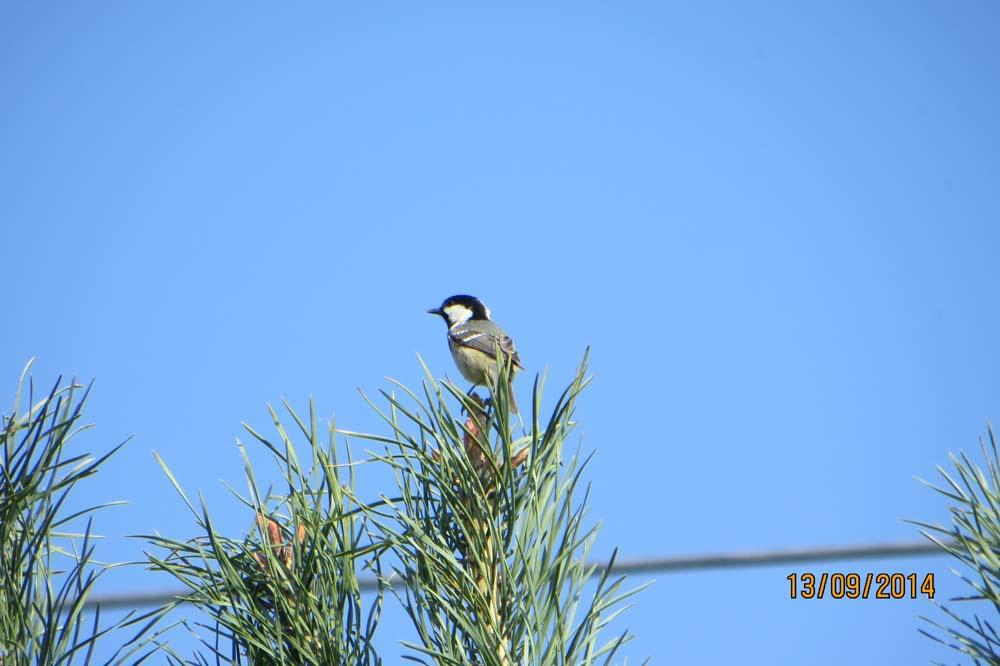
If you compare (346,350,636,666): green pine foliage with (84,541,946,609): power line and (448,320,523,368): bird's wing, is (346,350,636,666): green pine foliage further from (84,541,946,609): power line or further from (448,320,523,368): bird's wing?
(448,320,523,368): bird's wing

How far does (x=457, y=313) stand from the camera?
5.93 m

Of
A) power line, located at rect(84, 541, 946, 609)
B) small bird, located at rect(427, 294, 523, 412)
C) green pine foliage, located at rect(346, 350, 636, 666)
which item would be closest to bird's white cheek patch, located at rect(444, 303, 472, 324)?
small bird, located at rect(427, 294, 523, 412)

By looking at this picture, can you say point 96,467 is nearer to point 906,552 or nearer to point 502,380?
point 502,380

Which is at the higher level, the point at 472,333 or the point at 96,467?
the point at 472,333

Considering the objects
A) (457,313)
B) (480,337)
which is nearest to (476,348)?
(480,337)

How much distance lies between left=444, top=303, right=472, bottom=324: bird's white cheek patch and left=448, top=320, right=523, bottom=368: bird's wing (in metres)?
0.77

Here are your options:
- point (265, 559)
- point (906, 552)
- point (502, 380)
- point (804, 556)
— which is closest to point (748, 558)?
point (804, 556)

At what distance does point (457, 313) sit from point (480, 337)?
156cm

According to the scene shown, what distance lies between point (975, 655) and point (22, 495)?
0.95m

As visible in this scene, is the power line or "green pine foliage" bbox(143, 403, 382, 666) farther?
the power line

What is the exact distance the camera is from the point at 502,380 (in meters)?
1.23

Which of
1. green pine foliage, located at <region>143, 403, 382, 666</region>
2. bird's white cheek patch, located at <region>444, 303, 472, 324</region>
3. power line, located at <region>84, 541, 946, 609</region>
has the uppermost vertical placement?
bird's white cheek patch, located at <region>444, 303, 472, 324</region>

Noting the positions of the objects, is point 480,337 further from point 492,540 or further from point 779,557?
point 492,540

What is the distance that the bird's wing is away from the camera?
159 inches
